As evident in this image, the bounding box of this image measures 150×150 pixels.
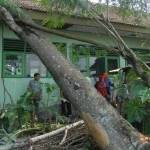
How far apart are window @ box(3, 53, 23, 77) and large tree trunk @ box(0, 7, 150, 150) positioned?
26.9ft

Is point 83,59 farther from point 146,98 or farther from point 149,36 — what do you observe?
point 146,98

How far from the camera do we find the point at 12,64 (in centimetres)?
1612

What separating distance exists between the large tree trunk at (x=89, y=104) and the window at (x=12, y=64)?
26.9 feet

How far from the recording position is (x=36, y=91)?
15.3m

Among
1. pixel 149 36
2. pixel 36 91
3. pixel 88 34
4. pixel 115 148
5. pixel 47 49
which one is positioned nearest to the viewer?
pixel 115 148

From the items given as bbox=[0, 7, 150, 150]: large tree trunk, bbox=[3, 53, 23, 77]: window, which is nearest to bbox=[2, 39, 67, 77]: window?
bbox=[3, 53, 23, 77]: window

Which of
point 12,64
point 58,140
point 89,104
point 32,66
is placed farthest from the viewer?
point 32,66

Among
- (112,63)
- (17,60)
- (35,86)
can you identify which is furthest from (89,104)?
(112,63)

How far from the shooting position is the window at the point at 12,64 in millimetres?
15953

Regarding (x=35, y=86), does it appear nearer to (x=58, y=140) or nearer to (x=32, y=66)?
(x=32, y=66)

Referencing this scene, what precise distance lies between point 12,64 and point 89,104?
9.10 metres

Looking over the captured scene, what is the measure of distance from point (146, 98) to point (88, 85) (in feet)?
4.41

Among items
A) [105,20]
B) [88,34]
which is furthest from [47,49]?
[88,34]

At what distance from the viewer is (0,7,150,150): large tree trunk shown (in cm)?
721
